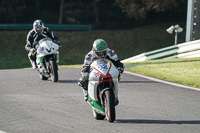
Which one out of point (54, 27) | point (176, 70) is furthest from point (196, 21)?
point (54, 27)

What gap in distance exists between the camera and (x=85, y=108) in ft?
36.7

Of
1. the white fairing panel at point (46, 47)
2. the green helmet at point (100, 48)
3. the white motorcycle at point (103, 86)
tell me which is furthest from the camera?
the white fairing panel at point (46, 47)

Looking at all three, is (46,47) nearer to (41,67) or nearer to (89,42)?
(41,67)

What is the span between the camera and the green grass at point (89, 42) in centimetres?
3541

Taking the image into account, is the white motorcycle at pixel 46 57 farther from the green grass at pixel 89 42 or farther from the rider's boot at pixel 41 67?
the green grass at pixel 89 42

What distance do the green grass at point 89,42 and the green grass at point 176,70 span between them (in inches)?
606

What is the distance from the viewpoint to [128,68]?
18.4 m

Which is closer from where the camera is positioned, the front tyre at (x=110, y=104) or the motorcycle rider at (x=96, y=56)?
the front tyre at (x=110, y=104)

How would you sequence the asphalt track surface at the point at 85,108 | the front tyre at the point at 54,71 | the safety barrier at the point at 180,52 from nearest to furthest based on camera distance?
1. the asphalt track surface at the point at 85,108
2. the front tyre at the point at 54,71
3. the safety barrier at the point at 180,52

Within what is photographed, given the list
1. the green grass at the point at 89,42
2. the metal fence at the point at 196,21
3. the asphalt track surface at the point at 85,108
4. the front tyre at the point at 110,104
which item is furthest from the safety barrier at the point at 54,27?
the front tyre at the point at 110,104

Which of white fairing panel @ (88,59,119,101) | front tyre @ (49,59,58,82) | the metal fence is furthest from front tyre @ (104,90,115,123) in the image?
the metal fence

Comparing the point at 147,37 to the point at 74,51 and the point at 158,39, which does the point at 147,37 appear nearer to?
the point at 158,39

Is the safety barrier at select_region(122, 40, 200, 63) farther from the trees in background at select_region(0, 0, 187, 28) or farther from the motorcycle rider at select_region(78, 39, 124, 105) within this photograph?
the trees in background at select_region(0, 0, 187, 28)

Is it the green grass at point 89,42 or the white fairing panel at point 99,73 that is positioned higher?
the green grass at point 89,42
